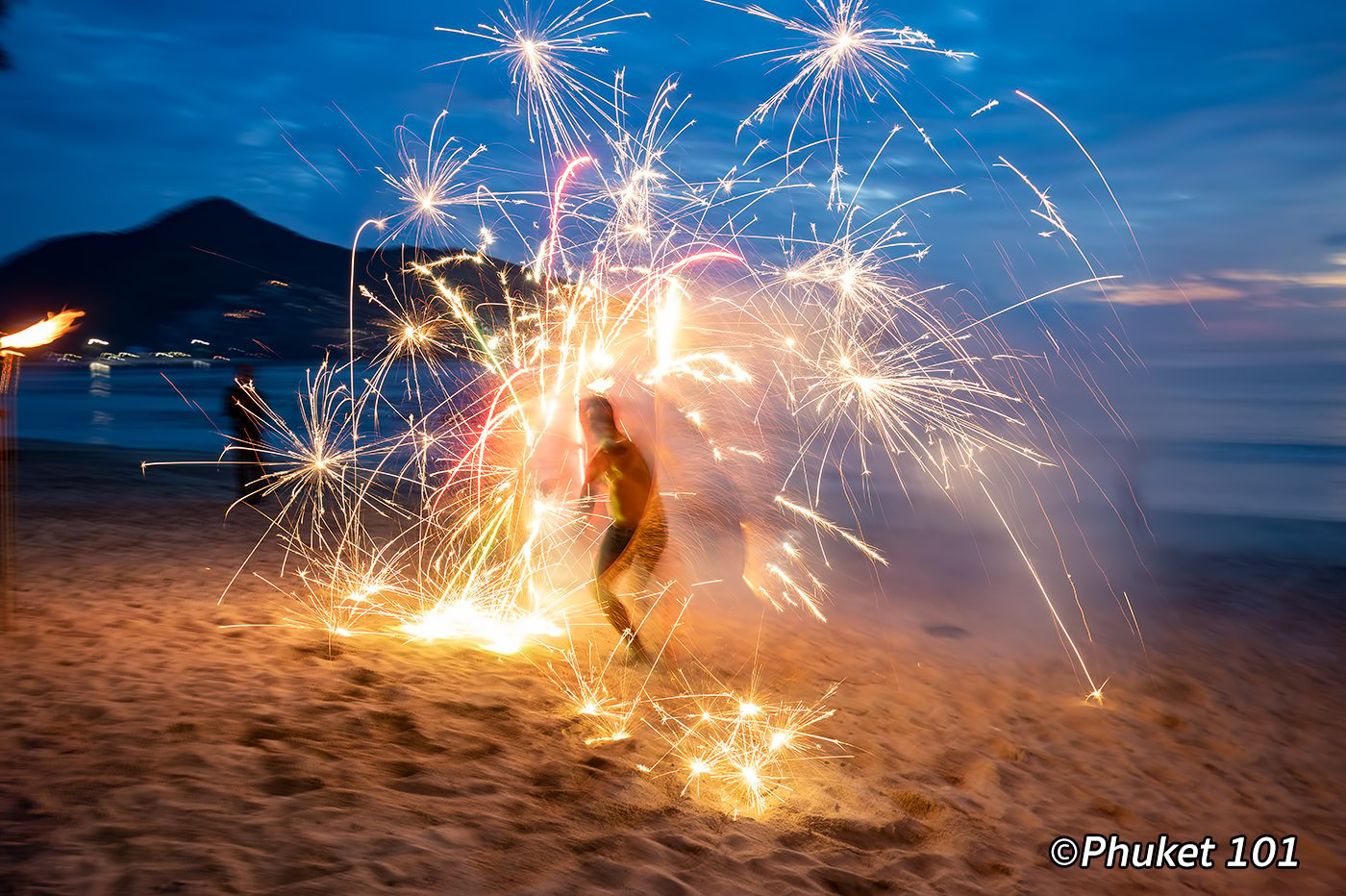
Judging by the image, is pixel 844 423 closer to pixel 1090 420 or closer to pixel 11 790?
pixel 1090 420

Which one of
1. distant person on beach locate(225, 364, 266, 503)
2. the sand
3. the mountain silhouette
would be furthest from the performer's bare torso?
the mountain silhouette

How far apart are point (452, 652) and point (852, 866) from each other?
122 inches

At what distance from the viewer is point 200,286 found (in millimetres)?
102375

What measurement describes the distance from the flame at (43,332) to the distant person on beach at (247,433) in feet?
18.1

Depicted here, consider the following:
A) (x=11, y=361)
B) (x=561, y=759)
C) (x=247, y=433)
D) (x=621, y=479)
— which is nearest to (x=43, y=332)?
(x=11, y=361)

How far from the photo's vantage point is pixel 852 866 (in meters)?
3.70

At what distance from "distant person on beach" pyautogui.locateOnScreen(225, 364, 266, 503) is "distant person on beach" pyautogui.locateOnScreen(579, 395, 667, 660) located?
665cm

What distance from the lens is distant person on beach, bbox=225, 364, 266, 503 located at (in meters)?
10.6

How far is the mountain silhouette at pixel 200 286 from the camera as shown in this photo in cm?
8769

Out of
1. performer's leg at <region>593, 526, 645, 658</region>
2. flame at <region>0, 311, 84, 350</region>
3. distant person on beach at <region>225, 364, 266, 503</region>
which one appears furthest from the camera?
distant person on beach at <region>225, 364, 266, 503</region>

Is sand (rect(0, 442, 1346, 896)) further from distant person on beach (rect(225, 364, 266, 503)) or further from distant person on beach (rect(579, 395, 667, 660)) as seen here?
distant person on beach (rect(225, 364, 266, 503))

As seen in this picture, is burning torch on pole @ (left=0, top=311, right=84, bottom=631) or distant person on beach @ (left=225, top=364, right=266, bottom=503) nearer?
burning torch on pole @ (left=0, top=311, right=84, bottom=631)

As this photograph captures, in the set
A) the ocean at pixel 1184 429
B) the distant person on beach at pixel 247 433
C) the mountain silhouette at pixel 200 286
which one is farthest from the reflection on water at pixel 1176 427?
the mountain silhouette at pixel 200 286

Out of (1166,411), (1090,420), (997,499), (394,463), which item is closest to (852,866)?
(997,499)
